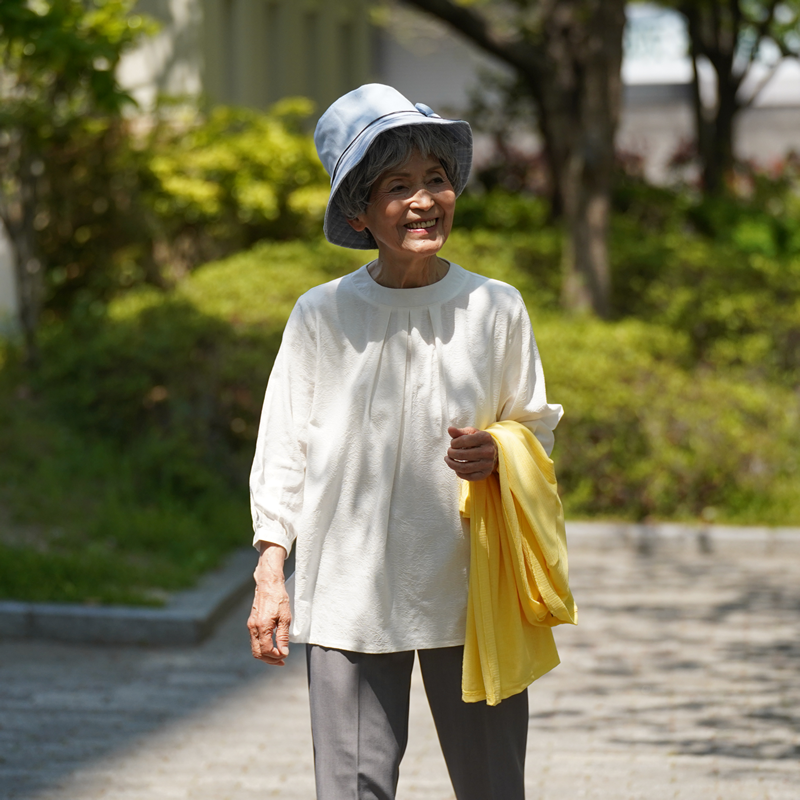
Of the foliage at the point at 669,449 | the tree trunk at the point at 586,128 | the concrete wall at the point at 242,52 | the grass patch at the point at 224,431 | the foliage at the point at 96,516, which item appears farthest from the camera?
the concrete wall at the point at 242,52

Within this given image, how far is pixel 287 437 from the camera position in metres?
2.87

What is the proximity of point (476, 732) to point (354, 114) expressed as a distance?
142 centimetres

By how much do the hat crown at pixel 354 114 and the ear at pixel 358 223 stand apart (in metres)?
0.13

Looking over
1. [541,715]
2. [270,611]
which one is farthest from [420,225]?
[541,715]

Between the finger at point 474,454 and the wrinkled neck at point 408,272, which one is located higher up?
the wrinkled neck at point 408,272

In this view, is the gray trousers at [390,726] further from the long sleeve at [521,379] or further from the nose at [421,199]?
the nose at [421,199]

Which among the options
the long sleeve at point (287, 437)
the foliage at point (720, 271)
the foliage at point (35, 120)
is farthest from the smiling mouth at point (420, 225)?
the foliage at point (720, 271)

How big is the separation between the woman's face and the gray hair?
0.06 feet

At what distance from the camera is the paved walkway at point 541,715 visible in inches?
177

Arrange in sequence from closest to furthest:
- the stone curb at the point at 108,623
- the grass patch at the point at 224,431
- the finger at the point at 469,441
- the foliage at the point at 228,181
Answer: the finger at the point at 469,441, the stone curb at the point at 108,623, the grass patch at the point at 224,431, the foliage at the point at 228,181

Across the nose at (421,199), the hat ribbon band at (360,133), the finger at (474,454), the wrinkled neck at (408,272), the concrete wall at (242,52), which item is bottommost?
the finger at (474,454)

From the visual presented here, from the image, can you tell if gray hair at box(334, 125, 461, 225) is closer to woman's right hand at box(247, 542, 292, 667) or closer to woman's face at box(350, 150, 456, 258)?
woman's face at box(350, 150, 456, 258)

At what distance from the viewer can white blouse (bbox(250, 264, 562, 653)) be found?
2.78m

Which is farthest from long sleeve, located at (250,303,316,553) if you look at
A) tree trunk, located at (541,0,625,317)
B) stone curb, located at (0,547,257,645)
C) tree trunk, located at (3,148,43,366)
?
tree trunk, located at (541,0,625,317)
